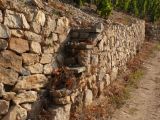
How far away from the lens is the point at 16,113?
25.7ft

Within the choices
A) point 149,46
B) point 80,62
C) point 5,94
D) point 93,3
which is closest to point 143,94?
point 80,62

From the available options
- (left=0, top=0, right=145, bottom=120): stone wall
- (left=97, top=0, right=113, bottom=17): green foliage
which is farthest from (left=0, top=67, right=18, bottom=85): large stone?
(left=97, top=0, right=113, bottom=17): green foliage

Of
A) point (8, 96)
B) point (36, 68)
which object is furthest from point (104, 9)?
point (8, 96)

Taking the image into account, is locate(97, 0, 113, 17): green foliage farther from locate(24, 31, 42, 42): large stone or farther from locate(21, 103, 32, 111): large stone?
locate(21, 103, 32, 111): large stone

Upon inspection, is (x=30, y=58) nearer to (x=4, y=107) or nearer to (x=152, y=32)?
(x=4, y=107)

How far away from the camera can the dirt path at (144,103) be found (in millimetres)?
10906

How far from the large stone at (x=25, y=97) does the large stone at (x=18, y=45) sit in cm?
98

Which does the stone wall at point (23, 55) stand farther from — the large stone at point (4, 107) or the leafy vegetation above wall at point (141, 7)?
the leafy vegetation above wall at point (141, 7)

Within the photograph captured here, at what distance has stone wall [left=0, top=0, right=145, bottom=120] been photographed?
7648mm

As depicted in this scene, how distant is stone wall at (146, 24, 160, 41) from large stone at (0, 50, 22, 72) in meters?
21.8

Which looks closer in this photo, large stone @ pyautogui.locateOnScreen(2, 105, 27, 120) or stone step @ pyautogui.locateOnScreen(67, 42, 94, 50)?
large stone @ pyautogui.locateOnScreen(2, 105, 27, 120)

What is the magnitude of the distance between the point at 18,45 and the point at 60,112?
2.03 meters

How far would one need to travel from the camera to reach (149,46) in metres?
25.0

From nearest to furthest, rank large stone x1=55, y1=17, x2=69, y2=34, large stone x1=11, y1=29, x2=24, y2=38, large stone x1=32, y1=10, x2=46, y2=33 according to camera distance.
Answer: large stone x1=11, y1=29, x2=24, y2=38 < large stone x1=32, y1=10, x2=46, y2=33 < large stone x1=55, y1=17, x2=69, y2=34
